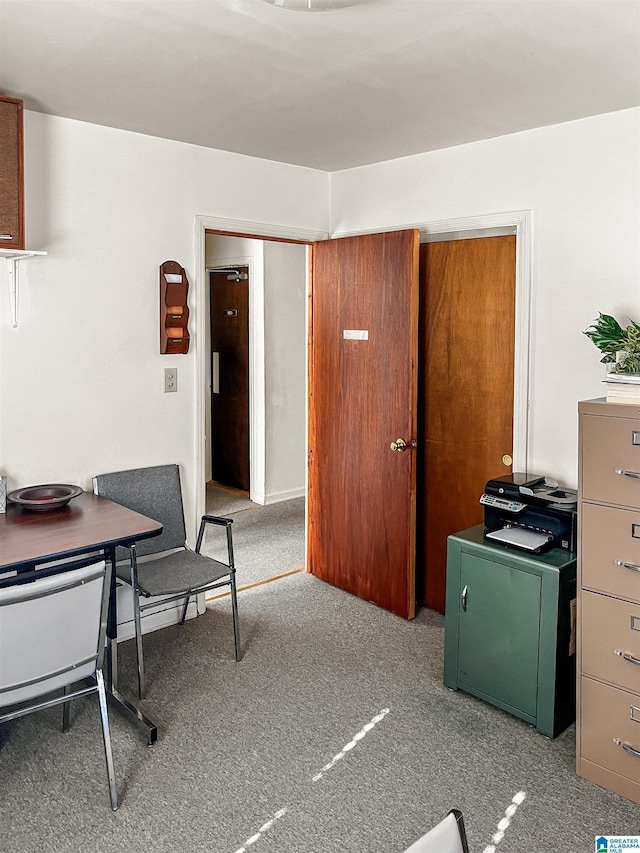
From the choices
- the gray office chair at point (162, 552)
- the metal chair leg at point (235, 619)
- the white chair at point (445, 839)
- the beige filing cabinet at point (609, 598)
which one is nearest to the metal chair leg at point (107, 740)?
the gray office chair at point (162, 552)

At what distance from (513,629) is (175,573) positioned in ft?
4.80

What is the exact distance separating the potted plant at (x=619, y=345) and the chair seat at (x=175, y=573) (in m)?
1.85

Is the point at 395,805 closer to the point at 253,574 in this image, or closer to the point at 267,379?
the point at 253,574

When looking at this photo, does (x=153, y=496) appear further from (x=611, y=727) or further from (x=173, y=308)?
(x=611, y=727)

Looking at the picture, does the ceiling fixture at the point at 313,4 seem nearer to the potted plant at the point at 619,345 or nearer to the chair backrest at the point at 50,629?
the potted plant at the point at 619,345

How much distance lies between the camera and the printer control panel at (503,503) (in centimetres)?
298

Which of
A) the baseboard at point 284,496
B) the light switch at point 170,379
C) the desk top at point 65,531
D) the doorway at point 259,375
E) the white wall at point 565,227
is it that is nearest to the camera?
the desk top at point 65,531

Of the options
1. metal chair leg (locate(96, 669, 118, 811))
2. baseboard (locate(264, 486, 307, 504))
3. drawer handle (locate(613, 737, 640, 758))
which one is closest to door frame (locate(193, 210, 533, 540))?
drawer handle (locate(613, 737, 640, 758))

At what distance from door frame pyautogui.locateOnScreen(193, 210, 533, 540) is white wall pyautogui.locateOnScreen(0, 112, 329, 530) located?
0.14ft

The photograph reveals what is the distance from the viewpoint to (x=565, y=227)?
315cm

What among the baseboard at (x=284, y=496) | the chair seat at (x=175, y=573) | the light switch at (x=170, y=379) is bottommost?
the baseboard at (x=284, y=496)

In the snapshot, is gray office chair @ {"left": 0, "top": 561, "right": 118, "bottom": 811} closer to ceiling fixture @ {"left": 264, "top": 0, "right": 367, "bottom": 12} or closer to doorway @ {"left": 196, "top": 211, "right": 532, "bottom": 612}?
ceiling fixture @ {"left": 264, "top": 0, "right": 367, "bottom": 12}

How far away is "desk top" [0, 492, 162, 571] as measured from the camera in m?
2.44

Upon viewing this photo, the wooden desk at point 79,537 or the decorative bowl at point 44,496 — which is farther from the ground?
the decorative bowl at point 44,496
